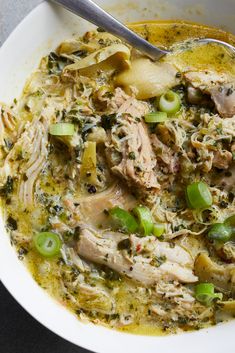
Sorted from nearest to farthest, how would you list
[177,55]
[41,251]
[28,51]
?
[41,251] → [28,51] → [177,55]

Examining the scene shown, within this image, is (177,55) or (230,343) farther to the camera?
(177,55)

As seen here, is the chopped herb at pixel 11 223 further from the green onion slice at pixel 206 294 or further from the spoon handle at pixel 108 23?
the spoon handle at pixel 108 23

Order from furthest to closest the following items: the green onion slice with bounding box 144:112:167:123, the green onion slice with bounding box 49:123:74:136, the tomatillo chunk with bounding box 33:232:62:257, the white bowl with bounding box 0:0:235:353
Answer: the green onion slice with bounding box 144:112:167:123
the green onion slice with bounding box 49:123:74:136
the tomatillo chunk with bounding box 33:232:62:257
the white bowl with bounding box 0:0:235:353

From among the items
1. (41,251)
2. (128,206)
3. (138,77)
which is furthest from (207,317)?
(138,77)

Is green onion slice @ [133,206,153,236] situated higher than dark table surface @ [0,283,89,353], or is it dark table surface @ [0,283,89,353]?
green onion slice @ [133,206,153,236]

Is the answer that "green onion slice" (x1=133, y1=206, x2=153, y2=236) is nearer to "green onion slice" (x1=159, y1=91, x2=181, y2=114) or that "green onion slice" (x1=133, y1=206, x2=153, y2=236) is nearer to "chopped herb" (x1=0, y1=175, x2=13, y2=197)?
"green onion slice" (x1=159, y1=91, x2=181, y2=114)

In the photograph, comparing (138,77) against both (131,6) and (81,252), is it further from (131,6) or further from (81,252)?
(81,252)

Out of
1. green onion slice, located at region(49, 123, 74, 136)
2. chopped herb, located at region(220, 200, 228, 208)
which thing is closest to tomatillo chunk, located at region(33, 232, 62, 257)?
green onion slice, located at region(49, 123, 74, 136)

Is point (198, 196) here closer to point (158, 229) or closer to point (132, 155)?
point (158, 229)
